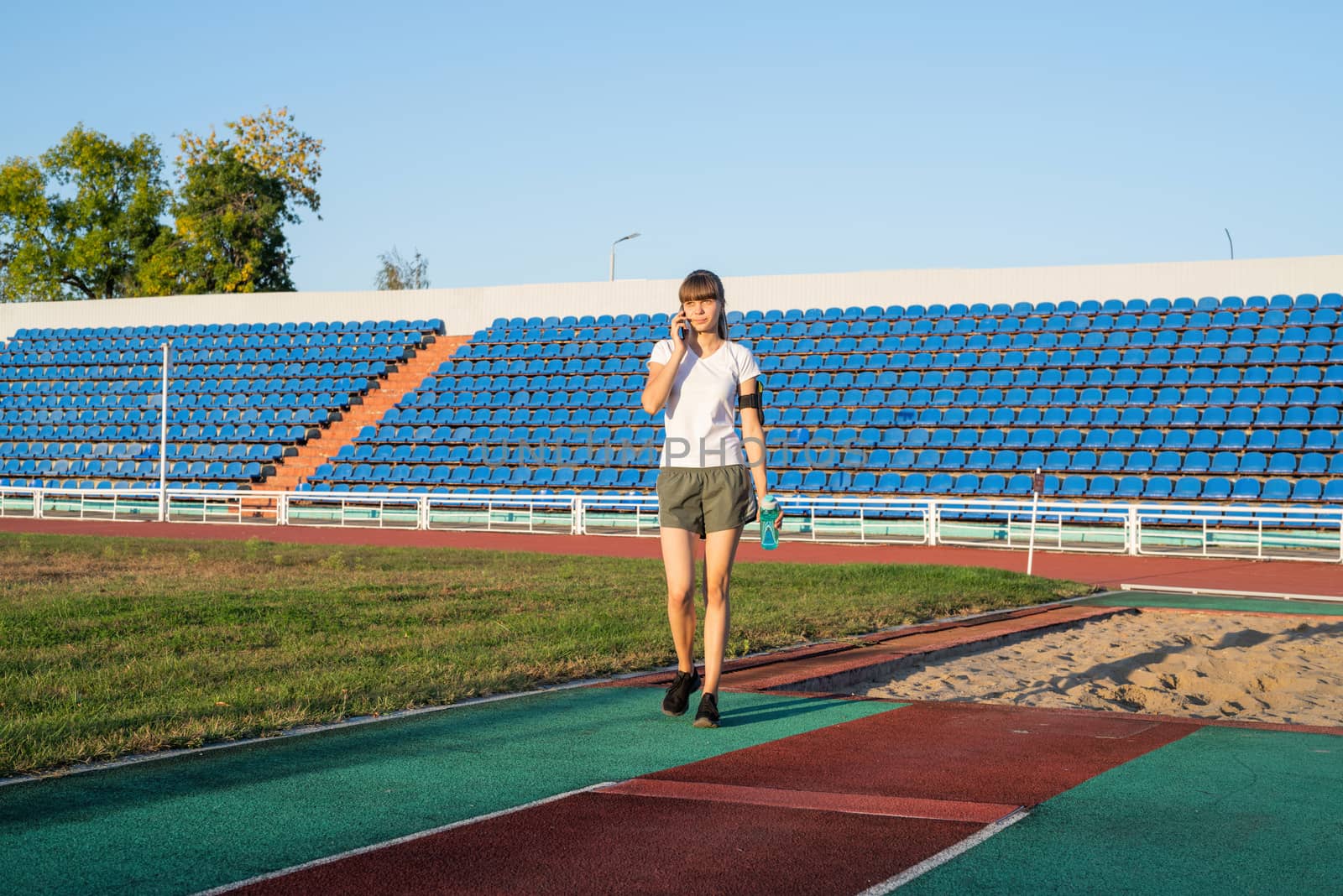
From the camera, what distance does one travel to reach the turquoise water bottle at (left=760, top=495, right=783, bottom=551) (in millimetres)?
6098

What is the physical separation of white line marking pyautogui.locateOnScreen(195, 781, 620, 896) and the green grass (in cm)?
170

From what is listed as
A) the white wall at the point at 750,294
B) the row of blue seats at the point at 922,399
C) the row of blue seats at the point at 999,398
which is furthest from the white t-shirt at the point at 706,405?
the white wall at the point at 750,294

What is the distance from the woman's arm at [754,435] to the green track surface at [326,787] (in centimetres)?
117

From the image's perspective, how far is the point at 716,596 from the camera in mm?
5984

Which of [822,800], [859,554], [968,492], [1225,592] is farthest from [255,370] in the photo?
[822,800]

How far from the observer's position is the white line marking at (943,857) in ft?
11.8

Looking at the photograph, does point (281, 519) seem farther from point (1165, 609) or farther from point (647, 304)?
point (1165, 609)

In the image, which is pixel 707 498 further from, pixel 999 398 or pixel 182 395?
pixel 182 395

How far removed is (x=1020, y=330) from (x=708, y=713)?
24.4 meters

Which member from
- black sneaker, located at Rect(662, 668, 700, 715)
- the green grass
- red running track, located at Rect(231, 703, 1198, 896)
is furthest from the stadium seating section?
red running track, located at Rect(231, 703, 1198, 896)

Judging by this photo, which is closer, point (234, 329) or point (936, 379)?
point (936, 379)

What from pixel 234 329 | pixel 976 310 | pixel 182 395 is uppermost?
pixel 234 329

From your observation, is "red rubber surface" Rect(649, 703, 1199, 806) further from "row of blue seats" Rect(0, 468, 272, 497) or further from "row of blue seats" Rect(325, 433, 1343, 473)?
"row of blue seats" Rect(0, 468, 272, 497)

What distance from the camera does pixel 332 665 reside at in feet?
24.3
